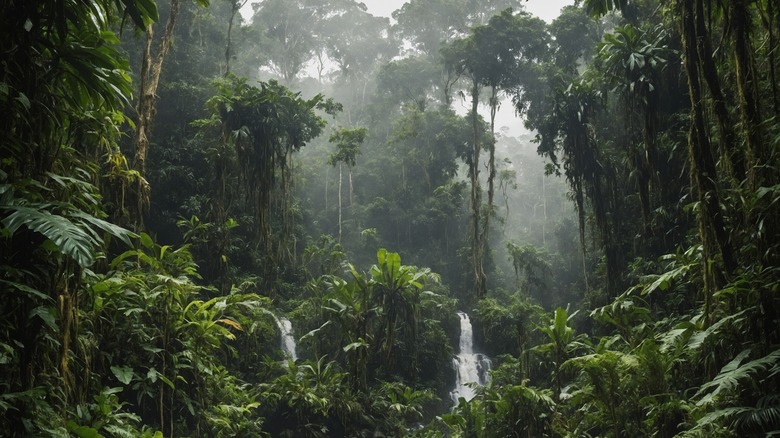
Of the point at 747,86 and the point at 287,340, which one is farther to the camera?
the point at 287,340

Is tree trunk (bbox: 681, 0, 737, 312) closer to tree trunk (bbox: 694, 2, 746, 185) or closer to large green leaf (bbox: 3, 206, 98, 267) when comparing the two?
tree trunk (bbox: 694, 2, 746, 185)

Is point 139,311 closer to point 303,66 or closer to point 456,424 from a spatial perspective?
point 456,424

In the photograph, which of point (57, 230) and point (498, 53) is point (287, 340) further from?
point (498, 53)

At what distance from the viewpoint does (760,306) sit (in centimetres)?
440

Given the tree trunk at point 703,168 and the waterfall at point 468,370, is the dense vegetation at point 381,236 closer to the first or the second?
the tree trunk at point 703,168

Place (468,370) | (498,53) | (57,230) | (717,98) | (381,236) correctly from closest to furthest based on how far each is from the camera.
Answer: (57,230) < (717,98) < (468,370) < (498,53) < (381,236)

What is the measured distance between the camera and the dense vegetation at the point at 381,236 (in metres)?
3.77

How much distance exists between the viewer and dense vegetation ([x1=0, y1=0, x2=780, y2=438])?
3771 mm

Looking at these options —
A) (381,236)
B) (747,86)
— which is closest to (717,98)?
(747,86)

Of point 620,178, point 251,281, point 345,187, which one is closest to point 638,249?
point 620,178

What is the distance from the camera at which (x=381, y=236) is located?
25.7 meters

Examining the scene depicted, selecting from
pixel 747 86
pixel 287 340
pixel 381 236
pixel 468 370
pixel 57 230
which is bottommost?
pixel 468 370

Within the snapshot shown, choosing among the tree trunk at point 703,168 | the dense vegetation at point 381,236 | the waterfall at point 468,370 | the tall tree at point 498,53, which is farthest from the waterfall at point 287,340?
the tree trunk at point 703,168

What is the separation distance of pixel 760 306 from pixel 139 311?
6.37m
